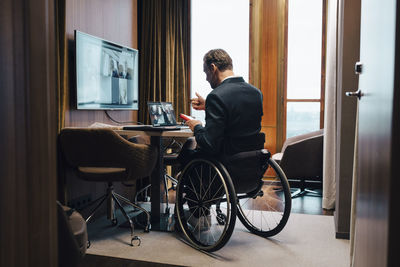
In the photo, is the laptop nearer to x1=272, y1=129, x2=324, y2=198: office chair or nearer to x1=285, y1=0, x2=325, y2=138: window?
x1=272, y1=129, x2=324, y2=198: office chair

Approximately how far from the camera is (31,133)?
1.95 ft

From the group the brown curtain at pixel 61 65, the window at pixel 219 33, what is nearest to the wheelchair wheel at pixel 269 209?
the brown curtain at pixel 61 65

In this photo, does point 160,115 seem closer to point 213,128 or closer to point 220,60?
point 220,60

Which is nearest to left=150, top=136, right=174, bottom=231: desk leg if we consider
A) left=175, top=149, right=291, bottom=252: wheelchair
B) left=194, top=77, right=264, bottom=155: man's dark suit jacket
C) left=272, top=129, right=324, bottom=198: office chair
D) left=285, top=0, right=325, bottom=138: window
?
left=175, top=149, right=291, bottom=252: wheelchair

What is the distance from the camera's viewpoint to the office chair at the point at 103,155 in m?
2.56

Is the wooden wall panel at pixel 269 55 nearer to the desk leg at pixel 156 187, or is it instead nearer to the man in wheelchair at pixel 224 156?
the desk leg at pixel 156 187

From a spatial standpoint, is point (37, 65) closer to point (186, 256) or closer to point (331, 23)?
point (186, 256)

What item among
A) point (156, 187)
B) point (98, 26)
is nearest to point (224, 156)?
point (156, 187)

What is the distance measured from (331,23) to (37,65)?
326 centimetres

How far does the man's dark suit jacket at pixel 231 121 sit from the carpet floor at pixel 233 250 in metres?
0.64

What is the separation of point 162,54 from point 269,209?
2476 mm

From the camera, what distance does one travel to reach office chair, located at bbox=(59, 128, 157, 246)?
2.56 metres

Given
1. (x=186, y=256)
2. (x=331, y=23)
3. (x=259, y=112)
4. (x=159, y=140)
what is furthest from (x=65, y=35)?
(x=331, y=23)

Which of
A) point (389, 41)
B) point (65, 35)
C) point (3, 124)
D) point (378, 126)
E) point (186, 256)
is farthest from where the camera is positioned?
point (65, 35)
